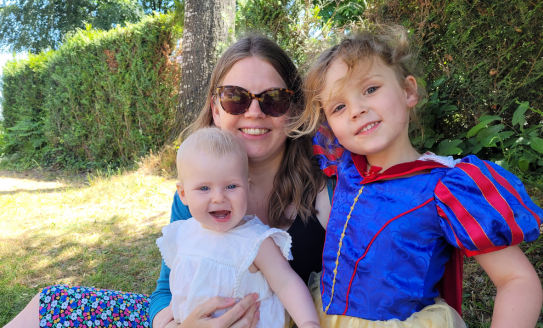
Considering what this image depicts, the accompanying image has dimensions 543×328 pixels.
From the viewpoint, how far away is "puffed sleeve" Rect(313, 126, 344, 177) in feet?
6.08

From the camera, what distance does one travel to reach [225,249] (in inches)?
61.9

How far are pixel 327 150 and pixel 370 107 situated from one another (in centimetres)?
49

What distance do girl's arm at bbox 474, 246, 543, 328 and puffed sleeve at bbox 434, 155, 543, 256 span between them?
0.06 metres

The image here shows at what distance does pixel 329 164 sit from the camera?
187 centimetres

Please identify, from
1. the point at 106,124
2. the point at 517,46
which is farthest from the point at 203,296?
the point at 106,124

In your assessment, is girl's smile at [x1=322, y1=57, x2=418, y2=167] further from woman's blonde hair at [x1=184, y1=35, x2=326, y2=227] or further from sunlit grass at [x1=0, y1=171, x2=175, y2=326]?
sunlit grass at [x1=0, y1=171, x2=175, y2=326]

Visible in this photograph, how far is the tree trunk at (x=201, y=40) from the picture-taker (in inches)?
247

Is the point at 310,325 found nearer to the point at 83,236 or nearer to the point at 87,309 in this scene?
the point at 87,309

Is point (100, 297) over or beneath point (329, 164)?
beneath

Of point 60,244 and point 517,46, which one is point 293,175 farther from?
point 60,244

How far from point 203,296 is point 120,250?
3.35 metres

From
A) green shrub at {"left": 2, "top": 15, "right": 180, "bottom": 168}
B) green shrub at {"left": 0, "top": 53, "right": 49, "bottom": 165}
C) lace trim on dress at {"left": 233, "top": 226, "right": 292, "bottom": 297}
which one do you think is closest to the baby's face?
lace trim on dress at {"left": 233, "top": 226, "right": 292, "bottom": 297}

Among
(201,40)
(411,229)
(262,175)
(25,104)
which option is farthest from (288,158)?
(25,104)

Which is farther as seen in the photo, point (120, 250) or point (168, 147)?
point (168, 147)
